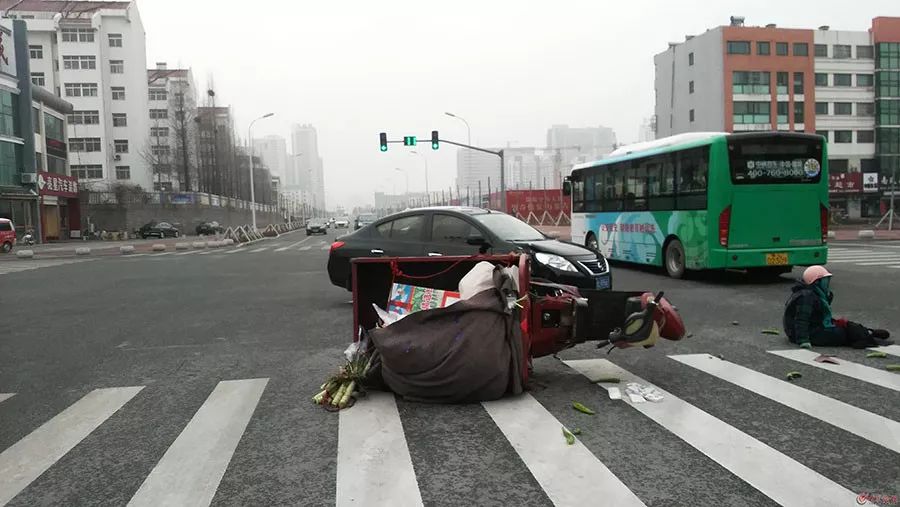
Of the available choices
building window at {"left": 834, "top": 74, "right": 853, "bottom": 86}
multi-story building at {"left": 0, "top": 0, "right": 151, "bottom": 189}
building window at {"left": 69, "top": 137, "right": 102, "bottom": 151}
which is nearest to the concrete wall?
multi-story building at {"left": 0, "top": 0, "right": 151, "bottom": 189}

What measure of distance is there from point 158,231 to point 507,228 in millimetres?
53172

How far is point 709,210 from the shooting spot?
464 inches

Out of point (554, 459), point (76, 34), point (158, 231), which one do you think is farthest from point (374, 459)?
point (76, 34)

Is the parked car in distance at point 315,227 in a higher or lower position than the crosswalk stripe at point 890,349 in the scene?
higher

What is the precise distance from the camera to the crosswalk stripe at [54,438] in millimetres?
3561

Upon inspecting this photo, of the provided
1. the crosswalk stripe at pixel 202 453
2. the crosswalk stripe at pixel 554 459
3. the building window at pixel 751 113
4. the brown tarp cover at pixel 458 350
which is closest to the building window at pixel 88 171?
the building window at pixel 751 113

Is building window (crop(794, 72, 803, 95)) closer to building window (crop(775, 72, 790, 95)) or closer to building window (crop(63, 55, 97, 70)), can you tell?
building window (crop(775, 72, 790, 95))

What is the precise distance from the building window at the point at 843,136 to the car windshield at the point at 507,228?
66808 mm

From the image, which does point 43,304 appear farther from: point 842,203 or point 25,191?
A: point 842,203

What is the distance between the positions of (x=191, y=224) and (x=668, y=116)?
171 ft

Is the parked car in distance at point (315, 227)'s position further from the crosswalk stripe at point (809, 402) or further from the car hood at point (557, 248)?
the crosswalk stripe at point (809, 402)

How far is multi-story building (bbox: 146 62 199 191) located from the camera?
69.1m

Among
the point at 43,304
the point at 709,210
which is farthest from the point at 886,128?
the point at 43,304

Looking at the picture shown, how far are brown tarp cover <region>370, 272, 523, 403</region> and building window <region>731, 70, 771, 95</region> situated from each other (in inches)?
2581
